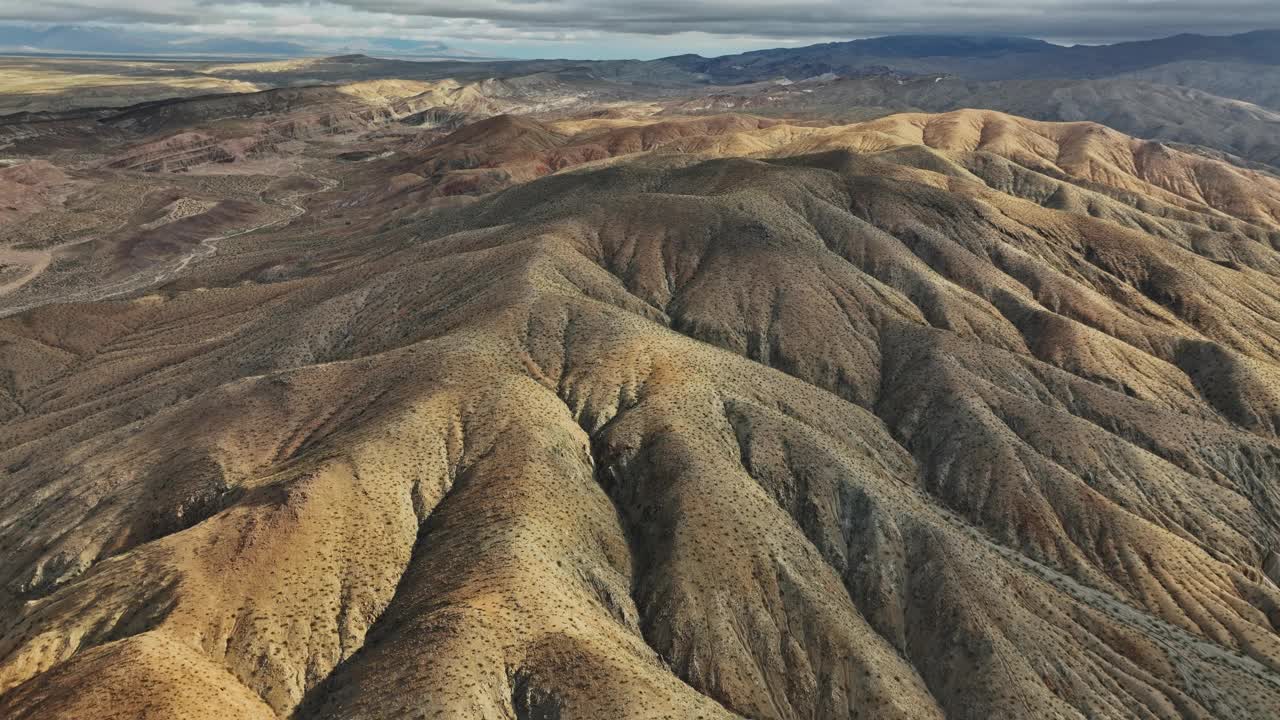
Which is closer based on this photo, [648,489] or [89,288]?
[648,489]

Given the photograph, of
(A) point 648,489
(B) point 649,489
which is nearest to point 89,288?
(A) point 648,489

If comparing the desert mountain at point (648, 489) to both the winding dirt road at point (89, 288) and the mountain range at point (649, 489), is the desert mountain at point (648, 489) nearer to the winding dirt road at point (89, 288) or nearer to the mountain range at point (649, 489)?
the mountain range at point (649, 489)

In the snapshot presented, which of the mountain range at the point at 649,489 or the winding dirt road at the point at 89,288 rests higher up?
the mountain range at the point at 649,489

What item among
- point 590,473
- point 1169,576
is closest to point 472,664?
point 590,473

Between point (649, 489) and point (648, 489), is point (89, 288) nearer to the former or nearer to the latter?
point (648, 489)

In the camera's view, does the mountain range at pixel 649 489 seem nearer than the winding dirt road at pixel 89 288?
Yes

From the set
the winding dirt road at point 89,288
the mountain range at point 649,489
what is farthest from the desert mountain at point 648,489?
the winding dirt road at point 89,288

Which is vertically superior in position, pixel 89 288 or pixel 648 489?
pixel 648 489

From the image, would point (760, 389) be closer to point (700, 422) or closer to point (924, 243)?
point (700, 422)
